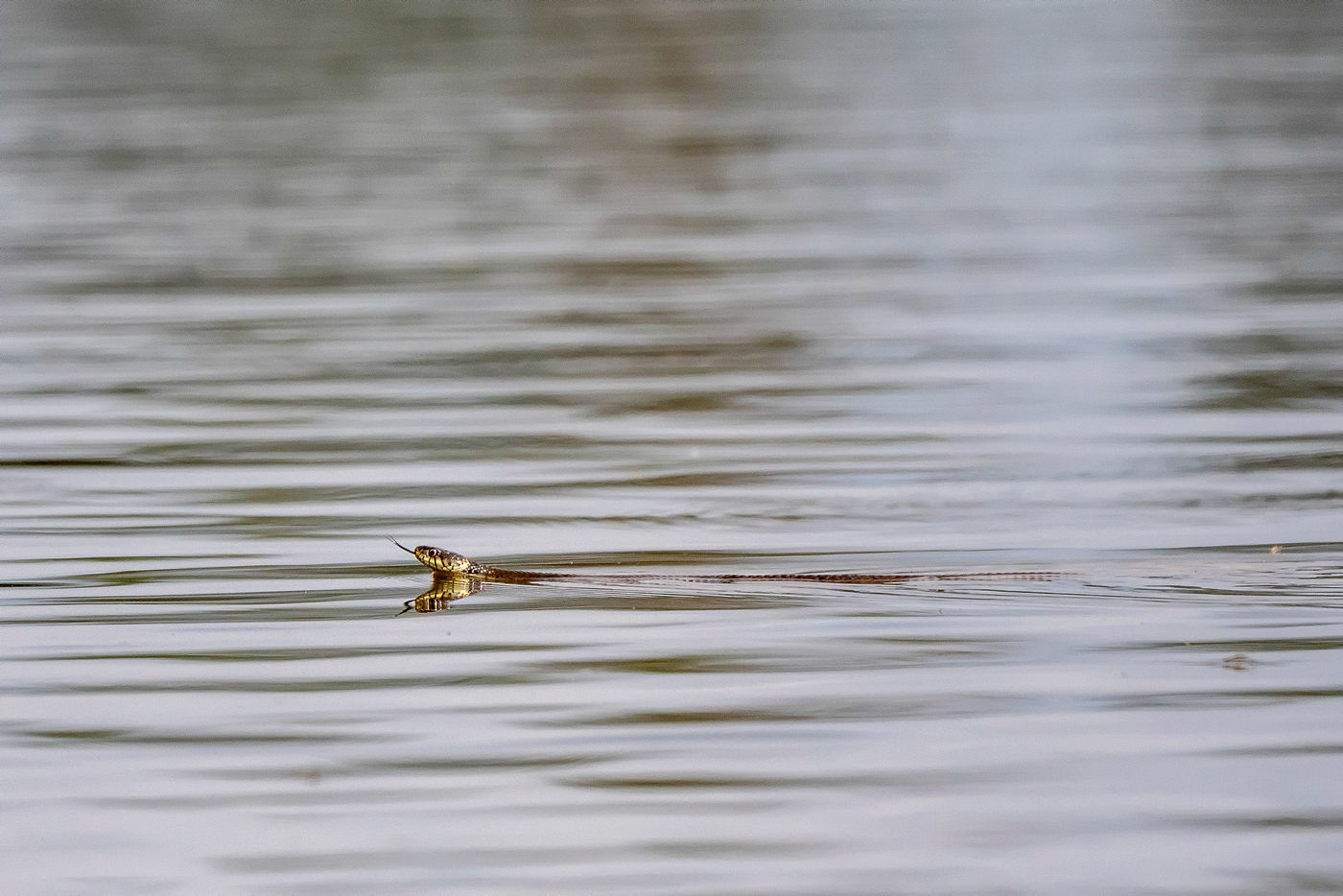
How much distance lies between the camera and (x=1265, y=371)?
8055mm

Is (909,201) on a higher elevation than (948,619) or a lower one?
higher

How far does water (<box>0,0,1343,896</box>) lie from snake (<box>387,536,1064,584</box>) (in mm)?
72

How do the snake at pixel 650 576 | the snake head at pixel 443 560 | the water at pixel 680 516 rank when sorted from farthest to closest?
the snake head at pixel 443 560 < the snake at pixel 650 576 < the water at pixel 680 516

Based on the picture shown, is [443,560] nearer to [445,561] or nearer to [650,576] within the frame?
[445,561]

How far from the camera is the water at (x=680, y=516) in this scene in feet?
13.0

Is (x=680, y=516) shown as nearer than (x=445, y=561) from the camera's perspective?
No

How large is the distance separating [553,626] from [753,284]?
5.24 meters

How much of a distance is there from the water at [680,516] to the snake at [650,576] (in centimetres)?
7

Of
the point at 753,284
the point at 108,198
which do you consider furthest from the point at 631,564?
the point at 108,198

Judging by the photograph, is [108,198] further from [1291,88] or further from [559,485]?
[1291,88]

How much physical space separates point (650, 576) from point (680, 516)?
0.65m

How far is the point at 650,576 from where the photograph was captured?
5578 millimetres

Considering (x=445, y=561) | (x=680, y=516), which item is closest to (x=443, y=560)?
(x=445, y=561)

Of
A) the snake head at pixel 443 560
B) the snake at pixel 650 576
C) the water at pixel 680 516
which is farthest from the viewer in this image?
the snake head at pixel 443 560
